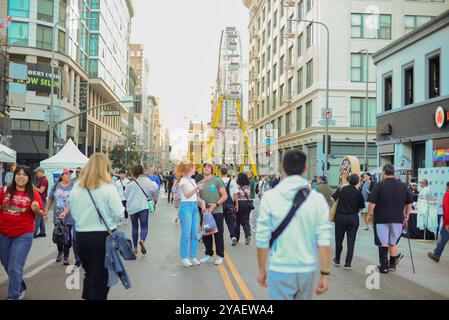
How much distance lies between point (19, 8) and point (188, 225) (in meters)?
41.9

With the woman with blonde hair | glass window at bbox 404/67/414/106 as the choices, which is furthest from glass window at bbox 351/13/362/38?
the woman with blonde hair

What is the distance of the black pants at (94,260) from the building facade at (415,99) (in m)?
18.6

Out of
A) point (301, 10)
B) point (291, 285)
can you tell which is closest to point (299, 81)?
point (301, 10)

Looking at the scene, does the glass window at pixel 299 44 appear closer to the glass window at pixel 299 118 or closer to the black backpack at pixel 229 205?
the glass window at pixel 299 118

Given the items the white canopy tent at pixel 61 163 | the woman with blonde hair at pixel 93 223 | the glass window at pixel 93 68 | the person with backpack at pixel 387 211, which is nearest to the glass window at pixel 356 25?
the white canopy tent at pixel 61 163

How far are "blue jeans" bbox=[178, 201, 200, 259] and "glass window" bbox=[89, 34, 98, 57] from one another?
178 ft

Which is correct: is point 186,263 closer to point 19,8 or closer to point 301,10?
point 301,10

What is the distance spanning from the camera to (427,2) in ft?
136

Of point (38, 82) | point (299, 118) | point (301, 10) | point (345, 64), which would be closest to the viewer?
point (38, 82)

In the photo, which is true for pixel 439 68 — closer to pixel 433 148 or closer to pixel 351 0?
pixel 433 148

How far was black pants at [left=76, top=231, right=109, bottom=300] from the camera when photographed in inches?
203

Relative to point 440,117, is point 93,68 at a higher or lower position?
higher

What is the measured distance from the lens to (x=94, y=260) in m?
5.15

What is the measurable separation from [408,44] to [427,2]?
20497 mm
